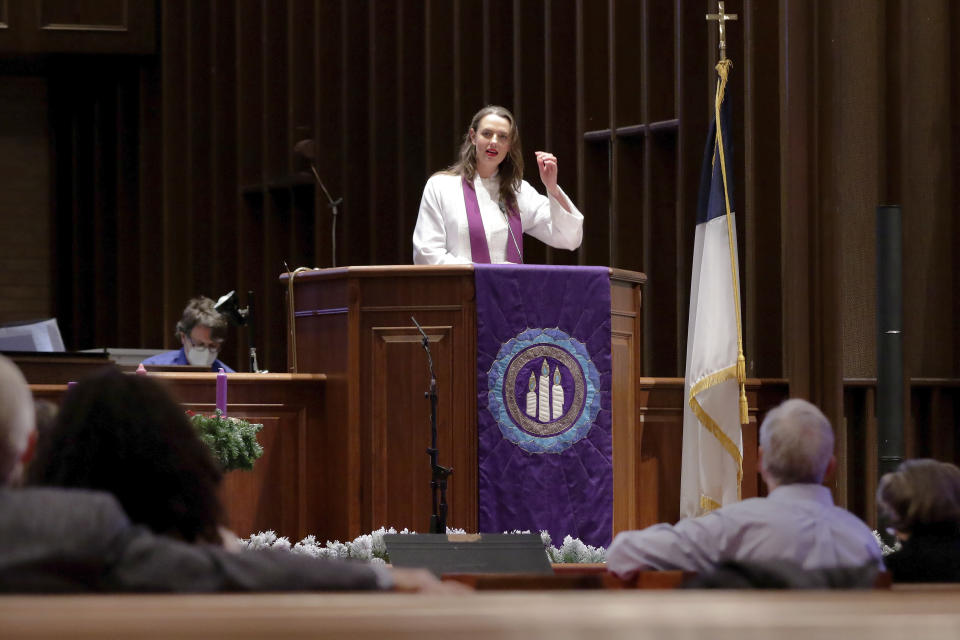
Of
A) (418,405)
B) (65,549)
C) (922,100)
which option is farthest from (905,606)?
(922,100)

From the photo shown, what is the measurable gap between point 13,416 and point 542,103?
7076 millimetres

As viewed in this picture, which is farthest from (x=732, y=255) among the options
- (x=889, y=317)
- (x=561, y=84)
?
(x=561, y=84)

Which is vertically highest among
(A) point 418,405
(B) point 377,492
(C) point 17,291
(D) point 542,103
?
(D) point 542,103

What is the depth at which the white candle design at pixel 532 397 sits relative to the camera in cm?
587

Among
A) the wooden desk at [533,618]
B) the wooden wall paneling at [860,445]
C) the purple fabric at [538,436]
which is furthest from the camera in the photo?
the wooden wall paneling at [860,445]

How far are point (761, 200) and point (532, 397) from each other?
6.85ft

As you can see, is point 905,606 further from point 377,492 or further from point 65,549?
point 377,492

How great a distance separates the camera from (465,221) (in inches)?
256

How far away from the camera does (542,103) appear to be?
895 cm

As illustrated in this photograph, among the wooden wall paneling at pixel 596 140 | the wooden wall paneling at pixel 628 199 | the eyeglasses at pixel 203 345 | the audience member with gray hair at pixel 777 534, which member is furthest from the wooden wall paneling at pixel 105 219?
the audience member with gray hair at pixel 777 534

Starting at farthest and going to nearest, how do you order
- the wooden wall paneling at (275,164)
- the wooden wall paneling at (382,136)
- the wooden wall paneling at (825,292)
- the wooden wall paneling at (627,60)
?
the wooden wall paneling at (275,164) → the wooden wall paneling at (382,136) → the wooden wall paneling at (627,60) → the wooden wall paneling at (825,292)

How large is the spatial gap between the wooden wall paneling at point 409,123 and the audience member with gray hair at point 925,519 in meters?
6.61

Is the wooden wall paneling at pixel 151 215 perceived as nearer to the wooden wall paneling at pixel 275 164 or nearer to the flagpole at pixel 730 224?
the wooden wall paneling at pixel 275 164

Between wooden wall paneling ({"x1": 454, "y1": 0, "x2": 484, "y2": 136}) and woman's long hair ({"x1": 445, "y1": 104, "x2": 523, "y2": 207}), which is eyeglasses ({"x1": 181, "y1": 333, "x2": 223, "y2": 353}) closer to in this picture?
woman's long hair ({"x1": 445, "y1": 104, "x2": 523, "y2": 207})
